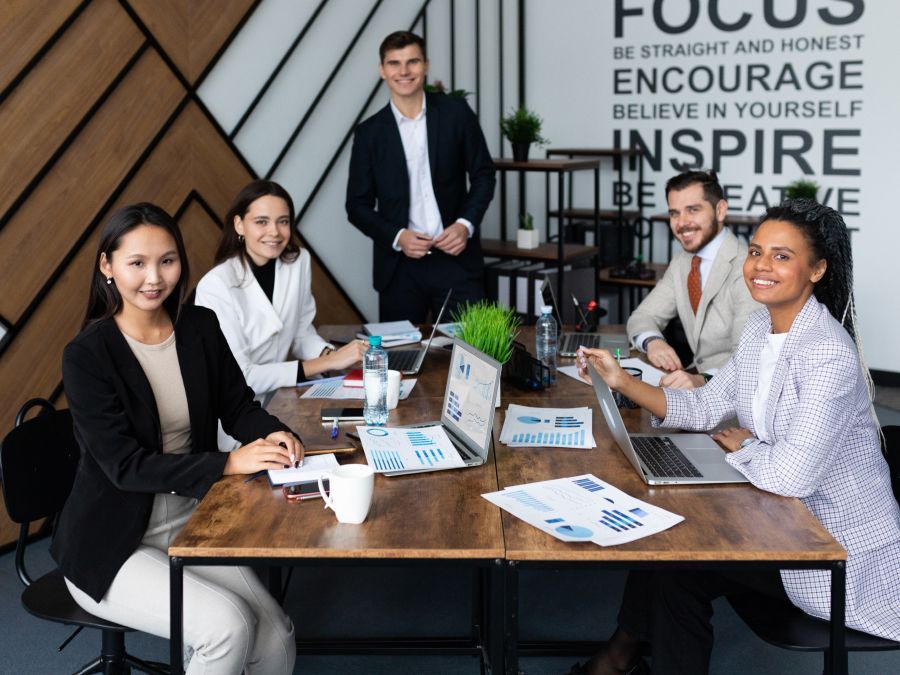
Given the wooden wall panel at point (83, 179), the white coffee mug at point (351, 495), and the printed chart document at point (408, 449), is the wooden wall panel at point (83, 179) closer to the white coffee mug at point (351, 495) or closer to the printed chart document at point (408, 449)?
the printed chart document at point (408, 449)

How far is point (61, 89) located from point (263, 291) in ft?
3.76

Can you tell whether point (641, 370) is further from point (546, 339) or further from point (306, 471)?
point (306, 471)

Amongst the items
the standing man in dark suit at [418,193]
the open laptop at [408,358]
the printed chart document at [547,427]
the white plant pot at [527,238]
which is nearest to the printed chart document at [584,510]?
the printed chart document at [547,427]

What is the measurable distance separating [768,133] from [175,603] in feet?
15.0

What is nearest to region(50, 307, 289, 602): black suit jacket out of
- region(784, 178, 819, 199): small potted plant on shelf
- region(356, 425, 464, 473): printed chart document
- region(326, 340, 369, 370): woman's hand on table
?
region(356, 425, 464, 473): printed chart document

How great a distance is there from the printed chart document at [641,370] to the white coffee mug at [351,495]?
118cm

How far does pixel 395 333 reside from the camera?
11.1 feet

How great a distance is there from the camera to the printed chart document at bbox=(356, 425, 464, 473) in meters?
2.10

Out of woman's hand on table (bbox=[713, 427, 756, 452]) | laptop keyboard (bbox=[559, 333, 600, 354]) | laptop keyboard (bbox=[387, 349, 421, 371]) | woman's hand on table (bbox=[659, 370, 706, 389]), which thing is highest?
laptop keyboard (bbox=[559, 333, 600, 354])

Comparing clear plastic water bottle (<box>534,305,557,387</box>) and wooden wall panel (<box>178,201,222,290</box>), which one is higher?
wooden wall panel (<box>178,201,222,290</box>)

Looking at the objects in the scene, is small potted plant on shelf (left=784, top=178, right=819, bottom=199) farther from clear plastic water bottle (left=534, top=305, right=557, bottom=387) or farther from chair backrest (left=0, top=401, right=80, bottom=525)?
chair backrest (left=0, top=401, right=80, bottom=525)

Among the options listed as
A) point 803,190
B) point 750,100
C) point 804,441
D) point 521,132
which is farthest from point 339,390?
point 750,100

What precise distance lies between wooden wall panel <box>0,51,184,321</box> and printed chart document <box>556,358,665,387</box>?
1863mm

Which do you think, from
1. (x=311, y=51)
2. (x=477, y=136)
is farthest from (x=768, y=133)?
(x=311, y=51)
